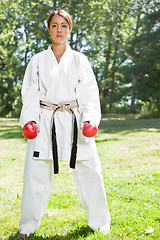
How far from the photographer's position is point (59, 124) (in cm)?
289

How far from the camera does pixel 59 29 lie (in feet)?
9.35

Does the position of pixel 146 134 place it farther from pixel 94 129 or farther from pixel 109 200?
pixel 94 129

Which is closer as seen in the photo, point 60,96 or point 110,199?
point 60,96

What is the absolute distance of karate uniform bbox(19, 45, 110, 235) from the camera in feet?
9.24

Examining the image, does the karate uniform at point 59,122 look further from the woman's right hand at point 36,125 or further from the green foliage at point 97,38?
the green foliage at point 97,38

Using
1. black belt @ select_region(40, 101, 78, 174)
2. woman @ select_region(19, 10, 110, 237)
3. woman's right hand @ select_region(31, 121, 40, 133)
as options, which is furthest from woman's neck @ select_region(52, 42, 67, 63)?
woman's right hand @ select_region(31, 121, 40, 133)

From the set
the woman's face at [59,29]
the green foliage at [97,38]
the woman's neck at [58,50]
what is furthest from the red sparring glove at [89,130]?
the green foliage at [97,38]

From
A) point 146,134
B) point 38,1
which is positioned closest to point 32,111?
point 146,134

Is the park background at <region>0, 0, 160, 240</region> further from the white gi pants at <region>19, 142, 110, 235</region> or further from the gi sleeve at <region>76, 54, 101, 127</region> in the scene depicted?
the gi sleeve at <region>76, 54, 101, 127</region>

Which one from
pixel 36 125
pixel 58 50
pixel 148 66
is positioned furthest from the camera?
pixel 148 66

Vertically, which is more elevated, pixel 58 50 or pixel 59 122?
pixel 58 50

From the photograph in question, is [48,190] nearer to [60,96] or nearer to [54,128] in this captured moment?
[54,128]

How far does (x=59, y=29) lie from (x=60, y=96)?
604mm

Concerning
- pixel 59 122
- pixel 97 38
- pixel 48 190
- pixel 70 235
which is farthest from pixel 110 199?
pixel 97 38
